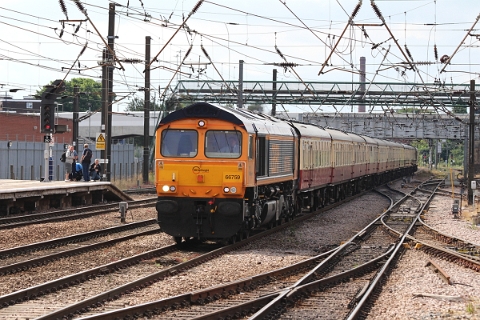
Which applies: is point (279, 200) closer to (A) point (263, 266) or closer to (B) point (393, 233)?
(B) point (393, 233)

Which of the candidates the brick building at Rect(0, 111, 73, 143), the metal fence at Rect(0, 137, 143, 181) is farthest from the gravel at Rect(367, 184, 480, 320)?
the brick building at Rect(0, 111, 73, 143)

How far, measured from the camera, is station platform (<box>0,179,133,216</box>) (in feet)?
80.0

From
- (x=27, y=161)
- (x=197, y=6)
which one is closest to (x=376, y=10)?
(x=197, y=6)

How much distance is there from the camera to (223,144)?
16.9m

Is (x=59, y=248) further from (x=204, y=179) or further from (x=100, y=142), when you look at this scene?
(x=100, y=142)

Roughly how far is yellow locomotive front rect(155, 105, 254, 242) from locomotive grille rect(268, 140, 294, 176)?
223cm

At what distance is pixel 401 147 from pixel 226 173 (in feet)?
161

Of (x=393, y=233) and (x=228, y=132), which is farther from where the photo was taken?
(x=393, y=233)

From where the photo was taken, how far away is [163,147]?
17.1 metres

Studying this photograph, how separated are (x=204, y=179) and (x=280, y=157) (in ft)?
12.8

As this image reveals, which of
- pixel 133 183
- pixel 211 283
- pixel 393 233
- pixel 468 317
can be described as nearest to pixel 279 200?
pixel 393 233

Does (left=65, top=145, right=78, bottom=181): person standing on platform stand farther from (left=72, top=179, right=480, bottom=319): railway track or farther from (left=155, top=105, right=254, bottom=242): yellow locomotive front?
(left=72, top=179, right=480, bottom=319): railway track

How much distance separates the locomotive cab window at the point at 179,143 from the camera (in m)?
17.0

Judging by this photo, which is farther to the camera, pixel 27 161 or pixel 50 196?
pixel 27 161
